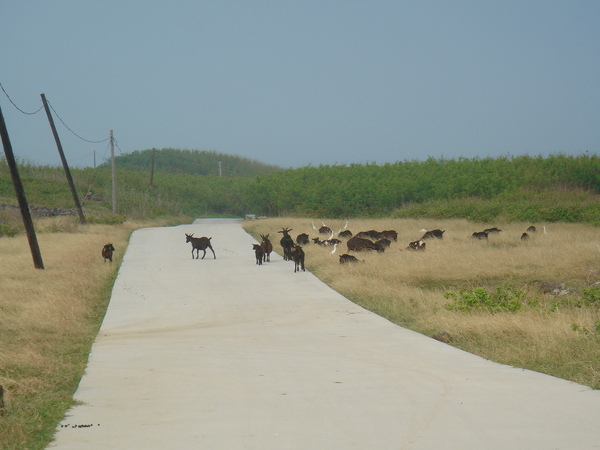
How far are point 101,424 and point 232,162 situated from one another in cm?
11210

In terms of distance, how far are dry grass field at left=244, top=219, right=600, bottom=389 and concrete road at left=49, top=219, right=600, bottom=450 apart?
62 centimetres

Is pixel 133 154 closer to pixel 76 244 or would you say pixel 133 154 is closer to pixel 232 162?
pixel 232 162

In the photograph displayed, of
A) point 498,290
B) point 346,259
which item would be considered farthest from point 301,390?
point 346,259

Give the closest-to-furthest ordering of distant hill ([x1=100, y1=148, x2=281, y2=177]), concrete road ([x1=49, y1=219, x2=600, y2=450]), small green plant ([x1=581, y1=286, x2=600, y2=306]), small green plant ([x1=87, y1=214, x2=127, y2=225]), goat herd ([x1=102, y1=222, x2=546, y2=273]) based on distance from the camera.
Answer: 1. concrete road ([x1=49, y1=219, x2=600, y2=450])
2. small green plant ([x1=581, y1=286, x2=600, y2=306])
3. goat herd ([x1=102, y1=222, x2=546, y2=273])
4. small green plant ([x1=87, y1=214, x2=127, y2=225])
5. distant hill ([x1=100, y1=148, x2=281, y2=177])

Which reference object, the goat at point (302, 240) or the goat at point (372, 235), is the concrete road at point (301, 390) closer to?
the goat at point (302, 240)

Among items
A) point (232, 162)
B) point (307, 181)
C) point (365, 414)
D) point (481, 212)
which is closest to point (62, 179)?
point (307, 181)

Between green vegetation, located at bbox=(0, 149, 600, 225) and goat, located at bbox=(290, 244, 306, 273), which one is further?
green vegetation, located at bbox=(0, 149, 600, 225)

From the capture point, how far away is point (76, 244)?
89.1 ft

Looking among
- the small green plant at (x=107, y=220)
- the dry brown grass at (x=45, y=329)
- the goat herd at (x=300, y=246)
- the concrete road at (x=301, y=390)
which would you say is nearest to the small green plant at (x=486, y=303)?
the concrete road at (x=301, y=390)

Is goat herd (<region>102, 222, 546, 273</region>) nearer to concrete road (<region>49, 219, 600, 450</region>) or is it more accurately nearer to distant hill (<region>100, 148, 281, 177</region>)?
concrete road (<region>49, 219, 600, 450</region>)

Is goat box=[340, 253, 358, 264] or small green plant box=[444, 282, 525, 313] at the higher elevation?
goat box=[340, 253, 358, 264]

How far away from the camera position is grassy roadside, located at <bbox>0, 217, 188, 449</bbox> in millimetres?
6734

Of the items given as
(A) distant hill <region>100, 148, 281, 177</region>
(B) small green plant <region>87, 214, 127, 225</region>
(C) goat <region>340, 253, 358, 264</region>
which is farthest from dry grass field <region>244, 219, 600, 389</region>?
(A) distant hill <region>100, 148, 281, 177</region>

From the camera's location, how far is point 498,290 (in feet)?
44.1
